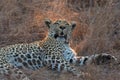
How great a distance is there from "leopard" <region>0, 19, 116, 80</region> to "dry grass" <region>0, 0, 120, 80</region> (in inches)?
11.7

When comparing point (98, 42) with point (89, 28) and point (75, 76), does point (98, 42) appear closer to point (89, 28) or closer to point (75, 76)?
point (89, 28)

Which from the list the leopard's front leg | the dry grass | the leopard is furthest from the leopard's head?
the dry grass

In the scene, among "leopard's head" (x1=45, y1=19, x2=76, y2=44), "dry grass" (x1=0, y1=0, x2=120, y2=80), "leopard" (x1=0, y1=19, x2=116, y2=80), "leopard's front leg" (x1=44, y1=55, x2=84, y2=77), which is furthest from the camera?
"dry grass" (x1=0, y1=0, x2=120, y2=80)

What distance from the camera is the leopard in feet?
25.4

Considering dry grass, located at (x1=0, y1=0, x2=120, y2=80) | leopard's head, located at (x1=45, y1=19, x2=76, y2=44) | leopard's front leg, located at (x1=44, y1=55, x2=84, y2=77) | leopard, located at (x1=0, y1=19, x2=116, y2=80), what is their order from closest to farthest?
1. leopard's front leg, located at (x1=44, y1=55, x2=84, y2=77)
2. leopard, located at (x1=0, y1=19, x2=116, y2=80)
3. leopard's head, located at (x1=45, y1=19, x2=76, y2=44)
4. dry grass, located at (x1=0, y1=0, x2=120, y2=80)

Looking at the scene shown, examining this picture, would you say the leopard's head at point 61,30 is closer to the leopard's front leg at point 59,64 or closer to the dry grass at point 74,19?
the leopard's front leg at point 59,64

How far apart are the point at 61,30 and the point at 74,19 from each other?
1393mm

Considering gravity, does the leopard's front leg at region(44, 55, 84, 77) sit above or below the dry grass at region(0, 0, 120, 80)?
below

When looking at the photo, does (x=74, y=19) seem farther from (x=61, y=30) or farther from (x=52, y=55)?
(x=52, y=55)

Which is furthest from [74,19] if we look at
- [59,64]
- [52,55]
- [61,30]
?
[59,64]

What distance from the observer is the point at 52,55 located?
787 centimetres

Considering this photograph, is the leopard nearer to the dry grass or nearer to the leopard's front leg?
the leopard's front leg

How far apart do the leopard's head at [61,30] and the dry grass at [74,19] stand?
0.56 metres

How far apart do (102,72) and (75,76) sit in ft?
1.61
